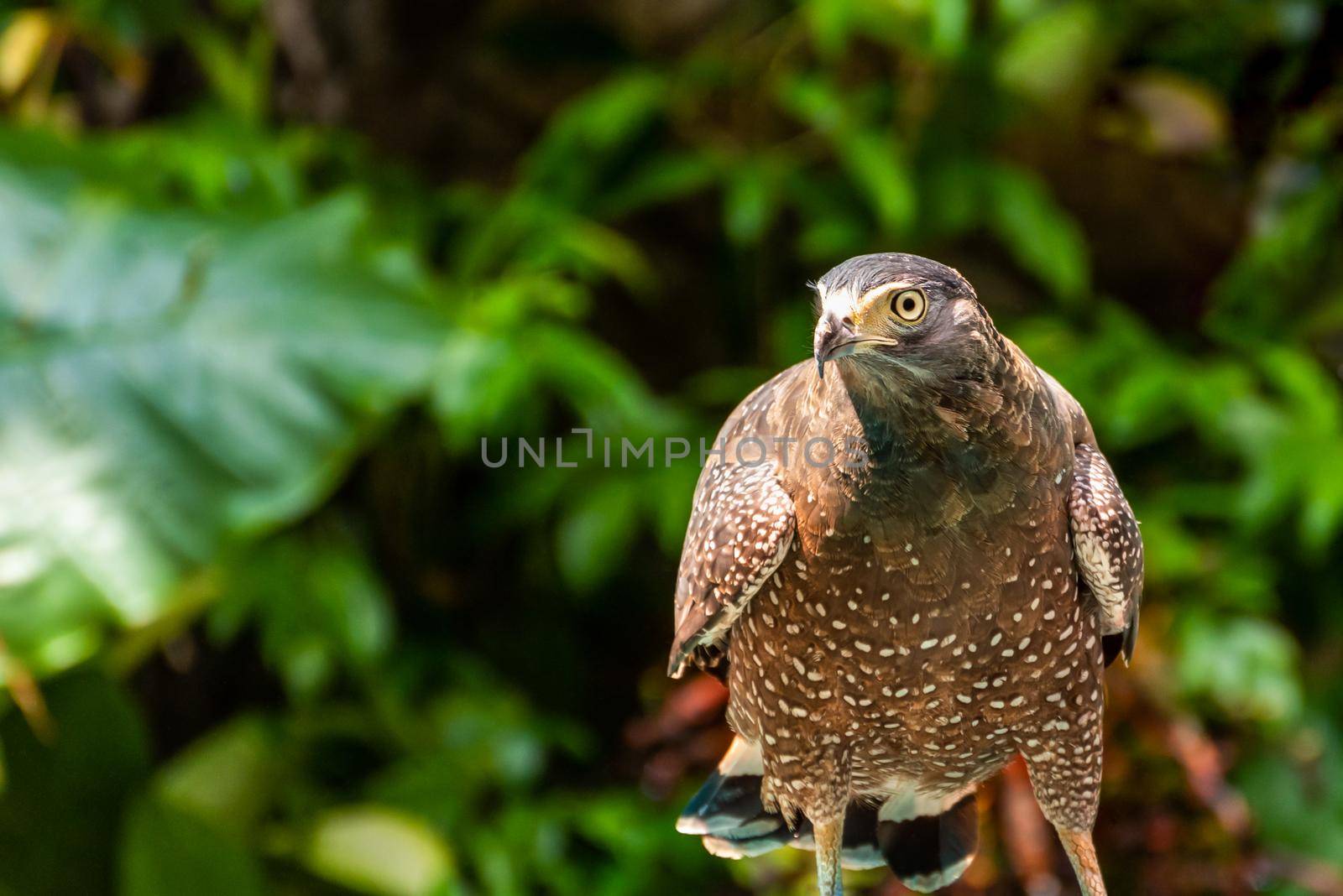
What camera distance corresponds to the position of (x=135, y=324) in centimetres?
351

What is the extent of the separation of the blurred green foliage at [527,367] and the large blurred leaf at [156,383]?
1 centimetres

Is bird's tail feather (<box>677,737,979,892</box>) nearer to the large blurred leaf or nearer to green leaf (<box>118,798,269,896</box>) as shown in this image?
the large blurred leaf

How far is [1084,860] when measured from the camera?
1843 millimetres

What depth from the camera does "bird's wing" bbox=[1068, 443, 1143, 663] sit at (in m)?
1.63

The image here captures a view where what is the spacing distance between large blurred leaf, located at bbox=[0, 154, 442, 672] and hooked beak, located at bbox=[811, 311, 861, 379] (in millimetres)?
2192

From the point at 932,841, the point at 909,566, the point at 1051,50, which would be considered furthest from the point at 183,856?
the point at 1051,50

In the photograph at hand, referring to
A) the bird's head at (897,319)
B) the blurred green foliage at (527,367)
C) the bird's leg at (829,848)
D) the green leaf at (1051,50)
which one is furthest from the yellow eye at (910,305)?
the green leaf at (1051,50)

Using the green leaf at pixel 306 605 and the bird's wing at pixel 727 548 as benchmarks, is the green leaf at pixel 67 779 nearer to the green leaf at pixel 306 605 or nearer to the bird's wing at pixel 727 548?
the green leaf at pixel 306 605

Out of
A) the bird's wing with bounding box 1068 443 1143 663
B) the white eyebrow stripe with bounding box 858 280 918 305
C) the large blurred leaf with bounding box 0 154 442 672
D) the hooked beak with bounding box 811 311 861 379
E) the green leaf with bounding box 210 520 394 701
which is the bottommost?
the green leaf with bounding box 210 520 394 701

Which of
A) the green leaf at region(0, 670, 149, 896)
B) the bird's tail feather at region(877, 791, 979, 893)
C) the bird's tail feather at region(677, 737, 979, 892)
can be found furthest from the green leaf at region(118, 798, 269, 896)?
the bird's tail feather at region(877, 791, 979, 893)

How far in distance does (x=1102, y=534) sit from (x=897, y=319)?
454 millimetres

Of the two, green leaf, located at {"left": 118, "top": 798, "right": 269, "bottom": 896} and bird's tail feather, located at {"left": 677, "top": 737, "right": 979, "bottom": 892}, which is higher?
bird's tail feather, located at {"left": 677, "top": 737, "right": 979, "bottom": 892}

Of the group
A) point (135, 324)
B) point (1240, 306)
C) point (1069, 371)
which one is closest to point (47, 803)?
point (135, 324)

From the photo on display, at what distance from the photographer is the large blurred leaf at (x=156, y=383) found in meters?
3.07
